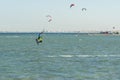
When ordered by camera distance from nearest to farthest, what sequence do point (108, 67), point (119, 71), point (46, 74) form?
point (46, 74) → point (119, 71) → point (108, 67)

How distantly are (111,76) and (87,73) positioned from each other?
3.65m

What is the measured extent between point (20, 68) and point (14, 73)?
516 cm

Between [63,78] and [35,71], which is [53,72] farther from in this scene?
[63,78]

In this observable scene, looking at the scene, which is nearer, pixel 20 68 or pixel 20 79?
pixel 20 79

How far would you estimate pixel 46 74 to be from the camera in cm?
4631

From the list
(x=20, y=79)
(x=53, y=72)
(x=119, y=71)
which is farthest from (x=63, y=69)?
(x=20, y=79)

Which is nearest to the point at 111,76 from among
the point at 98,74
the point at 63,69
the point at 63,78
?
the point at 98,74

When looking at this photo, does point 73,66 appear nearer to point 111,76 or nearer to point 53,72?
A: point 53,72

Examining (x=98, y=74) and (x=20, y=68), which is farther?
(x=20, y=68)

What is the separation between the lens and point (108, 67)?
5475 cm

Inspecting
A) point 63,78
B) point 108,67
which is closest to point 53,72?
point 63,78

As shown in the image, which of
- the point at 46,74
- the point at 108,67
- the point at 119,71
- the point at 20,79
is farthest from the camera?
the point at 108,67

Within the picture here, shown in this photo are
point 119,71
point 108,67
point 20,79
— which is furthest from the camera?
point 108,67

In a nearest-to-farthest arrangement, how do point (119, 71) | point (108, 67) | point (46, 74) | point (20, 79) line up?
1. point (20, 79)
2. point (46, 74)
3. point (119, 71)
4. point (108, 67)
